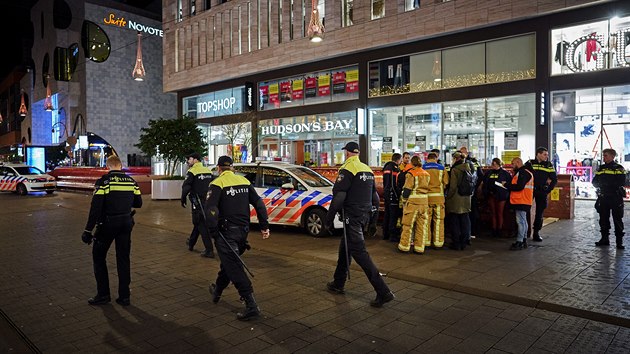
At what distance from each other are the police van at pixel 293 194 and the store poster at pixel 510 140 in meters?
11.0

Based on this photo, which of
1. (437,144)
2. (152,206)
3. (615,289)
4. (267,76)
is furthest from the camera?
(267,76)

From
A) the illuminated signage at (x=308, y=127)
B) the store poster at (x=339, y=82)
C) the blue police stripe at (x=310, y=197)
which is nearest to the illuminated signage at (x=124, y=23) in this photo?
the illuminated signage at (x=308, y=127)

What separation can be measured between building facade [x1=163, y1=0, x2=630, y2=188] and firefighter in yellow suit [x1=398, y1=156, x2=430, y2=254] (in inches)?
461

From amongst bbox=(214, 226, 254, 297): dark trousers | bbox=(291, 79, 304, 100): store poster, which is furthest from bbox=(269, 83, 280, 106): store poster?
bbox=(214, 226, 254, 297): dark trousers

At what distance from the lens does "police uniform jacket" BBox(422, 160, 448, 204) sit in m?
8.24

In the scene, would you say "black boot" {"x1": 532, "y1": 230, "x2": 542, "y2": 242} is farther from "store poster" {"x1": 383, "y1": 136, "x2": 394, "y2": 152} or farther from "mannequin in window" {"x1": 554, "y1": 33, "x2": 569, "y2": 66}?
"store poster" {"x1": 383, "y1": 136, "x2": 394, "y2": 152}

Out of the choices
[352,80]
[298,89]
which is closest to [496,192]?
[352,80]

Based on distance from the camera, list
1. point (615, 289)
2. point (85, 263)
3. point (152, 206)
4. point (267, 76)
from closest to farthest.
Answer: point (615, 289) < point (85, 263) < point (152, 206) < point (267, 76)

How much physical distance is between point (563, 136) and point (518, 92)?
2473mm

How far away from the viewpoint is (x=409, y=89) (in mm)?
21297

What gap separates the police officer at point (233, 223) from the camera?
5.00 meters

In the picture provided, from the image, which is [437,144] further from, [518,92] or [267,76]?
[267,76]

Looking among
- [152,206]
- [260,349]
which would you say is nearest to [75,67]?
[152,206]

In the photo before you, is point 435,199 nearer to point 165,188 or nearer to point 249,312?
point 249,312
